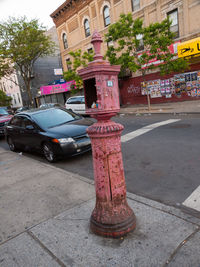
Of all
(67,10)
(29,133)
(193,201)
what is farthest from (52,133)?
(67,10)

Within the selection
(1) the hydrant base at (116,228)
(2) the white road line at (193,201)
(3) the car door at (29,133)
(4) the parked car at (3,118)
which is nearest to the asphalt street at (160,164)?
(2) the white road line at (193,201)

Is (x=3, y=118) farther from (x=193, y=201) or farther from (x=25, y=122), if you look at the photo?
(x=193, y=201)

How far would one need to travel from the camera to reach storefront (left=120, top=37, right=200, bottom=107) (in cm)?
Result: 1502

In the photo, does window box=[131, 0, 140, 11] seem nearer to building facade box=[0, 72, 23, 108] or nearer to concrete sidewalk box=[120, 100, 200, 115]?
concrete sidewalk box=[120, 100, 200, 115]

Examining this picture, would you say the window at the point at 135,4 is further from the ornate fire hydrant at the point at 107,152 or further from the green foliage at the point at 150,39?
the ornate fire hydrant at the point at 107,152

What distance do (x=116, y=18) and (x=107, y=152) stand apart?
21.4 m

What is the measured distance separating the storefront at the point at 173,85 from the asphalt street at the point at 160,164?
9.00m

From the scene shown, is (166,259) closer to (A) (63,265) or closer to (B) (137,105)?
(A) (63,265)

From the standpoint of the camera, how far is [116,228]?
8.52 feet

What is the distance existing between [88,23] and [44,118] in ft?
67.9

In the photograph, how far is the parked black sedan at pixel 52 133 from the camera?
233 inches

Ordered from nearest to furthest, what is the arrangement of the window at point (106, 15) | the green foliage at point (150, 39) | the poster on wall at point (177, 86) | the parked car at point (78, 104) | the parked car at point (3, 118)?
1. the parked car at point (3, 118)
2. the green foliage at point (150, 39)
3. the poster on wall at point (177, 86)
4. the parked car at point (78, 104)
5. the window at point (106, 15)

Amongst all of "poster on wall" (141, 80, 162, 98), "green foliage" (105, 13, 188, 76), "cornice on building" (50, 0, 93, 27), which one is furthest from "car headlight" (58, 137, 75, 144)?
"cornice on building" (50, 0, 93, 27)

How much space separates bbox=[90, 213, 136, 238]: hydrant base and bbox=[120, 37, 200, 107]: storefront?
13774 millimetres
